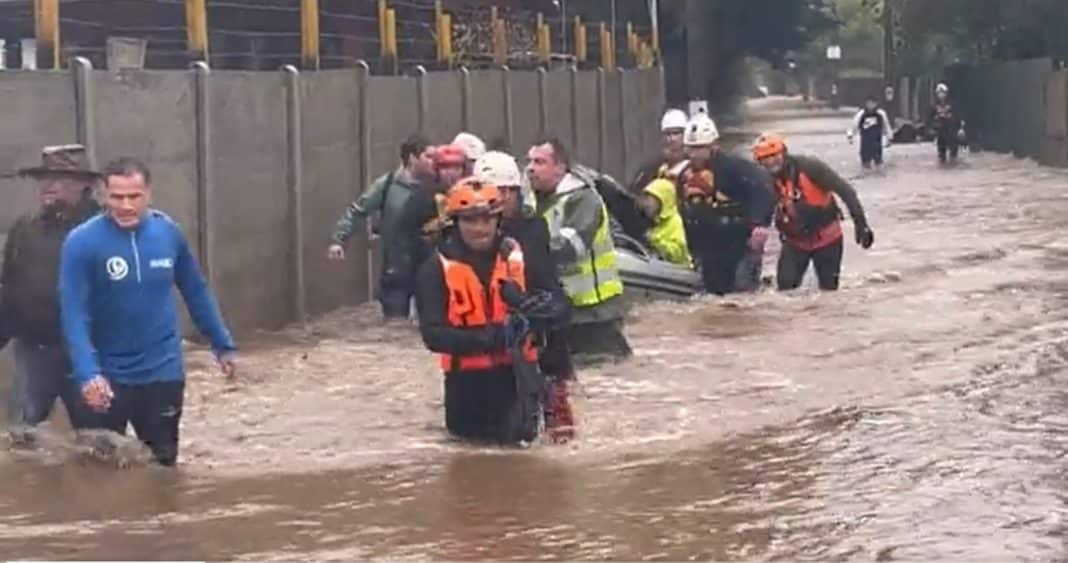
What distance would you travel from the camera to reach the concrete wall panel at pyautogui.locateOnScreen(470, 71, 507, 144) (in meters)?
23.5

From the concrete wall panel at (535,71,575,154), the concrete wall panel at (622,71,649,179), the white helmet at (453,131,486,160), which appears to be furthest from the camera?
the concrete wall panel at (622,71,649,179)

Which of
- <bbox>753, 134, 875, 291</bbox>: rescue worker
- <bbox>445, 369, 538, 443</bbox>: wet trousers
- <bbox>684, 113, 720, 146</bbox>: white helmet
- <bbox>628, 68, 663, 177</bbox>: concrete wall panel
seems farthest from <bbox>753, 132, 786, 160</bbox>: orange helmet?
<bbox>628, 68, 663, 177</bbox>: concrete wall panel

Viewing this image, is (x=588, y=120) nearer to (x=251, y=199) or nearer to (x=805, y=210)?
(x=805, y=210)

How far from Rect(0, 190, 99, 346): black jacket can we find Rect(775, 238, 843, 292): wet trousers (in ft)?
27.4

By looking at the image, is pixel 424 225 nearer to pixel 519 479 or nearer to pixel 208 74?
pixel 208 74

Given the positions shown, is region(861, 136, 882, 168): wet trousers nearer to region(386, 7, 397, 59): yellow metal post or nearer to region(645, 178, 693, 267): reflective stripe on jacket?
region(386, 7, 397, 59): yellow metal post

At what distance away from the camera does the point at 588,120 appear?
30.7 m

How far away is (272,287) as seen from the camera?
57.0 feet

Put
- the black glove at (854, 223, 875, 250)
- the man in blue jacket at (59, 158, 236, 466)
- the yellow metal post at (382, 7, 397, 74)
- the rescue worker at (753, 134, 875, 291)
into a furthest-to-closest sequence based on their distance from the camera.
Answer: the yellow metal post at (382, 7, 397, 74) → the black glove at (854, 223, 875, 250) → the rescue worker at (753, 134, 875, 291) → the man in blue jacket at (59, 158, 236, 466)

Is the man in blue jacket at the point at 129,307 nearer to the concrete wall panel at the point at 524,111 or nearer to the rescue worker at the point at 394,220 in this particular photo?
the rescue worker at the point at 394,220

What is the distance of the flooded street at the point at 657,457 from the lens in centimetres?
895

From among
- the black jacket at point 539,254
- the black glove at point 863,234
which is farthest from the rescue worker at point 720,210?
the black jacket at point 539,254

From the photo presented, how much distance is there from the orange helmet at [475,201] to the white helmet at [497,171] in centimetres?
14

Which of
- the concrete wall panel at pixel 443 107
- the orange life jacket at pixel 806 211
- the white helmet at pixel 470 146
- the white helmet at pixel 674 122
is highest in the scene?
the concrete wall panel at pixel 443 107
